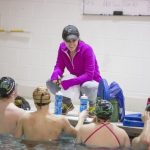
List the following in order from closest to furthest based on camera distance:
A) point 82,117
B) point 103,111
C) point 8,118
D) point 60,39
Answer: point 103,111
point 8,118
point 82,117
point 60,39

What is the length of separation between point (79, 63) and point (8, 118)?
153 centimetres

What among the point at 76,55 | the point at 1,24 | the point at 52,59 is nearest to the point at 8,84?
the point at 76,55

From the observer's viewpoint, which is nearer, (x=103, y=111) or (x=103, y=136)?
(x=103, y=136)

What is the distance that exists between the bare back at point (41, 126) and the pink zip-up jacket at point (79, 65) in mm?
1258

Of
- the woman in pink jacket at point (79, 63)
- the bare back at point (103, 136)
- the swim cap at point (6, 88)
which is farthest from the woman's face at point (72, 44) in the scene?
the bare back at point (103, 136)

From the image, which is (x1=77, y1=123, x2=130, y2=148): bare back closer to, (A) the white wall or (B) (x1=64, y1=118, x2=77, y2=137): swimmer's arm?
(B) (x1=64, y1=118, x2=77, y2=137): swimmer's arm

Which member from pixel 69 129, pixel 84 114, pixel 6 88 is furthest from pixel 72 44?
pixel 69 129

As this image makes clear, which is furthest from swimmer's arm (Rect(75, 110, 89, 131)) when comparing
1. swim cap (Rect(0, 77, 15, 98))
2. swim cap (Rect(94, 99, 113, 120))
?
swim cap (Rect(0, 77, 15, 98))

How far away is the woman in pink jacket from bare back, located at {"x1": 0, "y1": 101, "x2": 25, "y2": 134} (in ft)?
3.80

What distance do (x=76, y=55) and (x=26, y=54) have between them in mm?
1945

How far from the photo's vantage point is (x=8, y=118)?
13.8 ft

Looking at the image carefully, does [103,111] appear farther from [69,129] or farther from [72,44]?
[72,44]

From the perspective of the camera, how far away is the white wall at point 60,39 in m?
6.37

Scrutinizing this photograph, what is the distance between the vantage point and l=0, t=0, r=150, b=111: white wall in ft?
20.9
